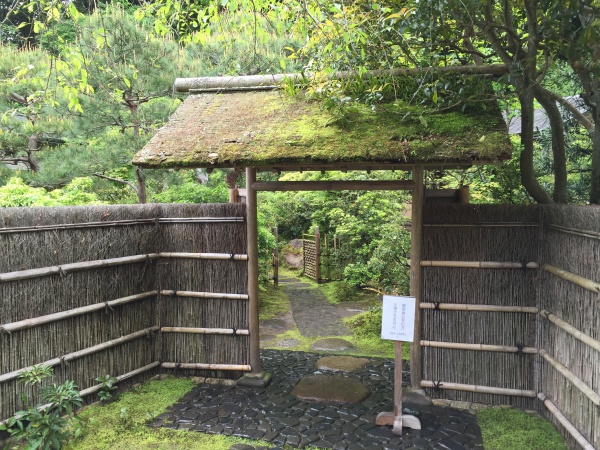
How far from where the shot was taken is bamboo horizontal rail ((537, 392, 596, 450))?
3.78m

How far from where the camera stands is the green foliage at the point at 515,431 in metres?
4.29

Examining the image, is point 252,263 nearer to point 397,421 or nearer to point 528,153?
point 397,421

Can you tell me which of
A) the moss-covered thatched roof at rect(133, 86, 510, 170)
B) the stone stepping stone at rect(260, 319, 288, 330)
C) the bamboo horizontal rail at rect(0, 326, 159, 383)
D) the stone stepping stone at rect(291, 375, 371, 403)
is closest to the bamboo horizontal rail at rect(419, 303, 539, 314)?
the stone stepping stone at rect(291, 375, 371, 403)

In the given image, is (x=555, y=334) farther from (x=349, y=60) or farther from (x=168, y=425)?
(x=168, y=425)

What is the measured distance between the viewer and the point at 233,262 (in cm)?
586

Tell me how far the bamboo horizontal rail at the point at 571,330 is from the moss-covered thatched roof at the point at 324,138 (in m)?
1.72

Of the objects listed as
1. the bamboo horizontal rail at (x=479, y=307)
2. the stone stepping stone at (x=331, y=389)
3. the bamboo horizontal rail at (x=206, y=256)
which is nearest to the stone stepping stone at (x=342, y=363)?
the stone stepping stone at (x=331, y=389)

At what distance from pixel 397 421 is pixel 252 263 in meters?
2.55

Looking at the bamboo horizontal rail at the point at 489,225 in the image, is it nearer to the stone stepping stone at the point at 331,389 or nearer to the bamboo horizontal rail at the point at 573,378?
the bamboo horizontal rail at the point at 573,378

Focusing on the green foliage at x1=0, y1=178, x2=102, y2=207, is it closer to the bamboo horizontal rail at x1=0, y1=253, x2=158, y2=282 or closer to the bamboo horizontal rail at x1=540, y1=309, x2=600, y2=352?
the bamboo horizontal rail at x1=0, y1=253, x2=158, y2=282

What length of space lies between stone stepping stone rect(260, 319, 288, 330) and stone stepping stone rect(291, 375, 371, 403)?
2861 millimetres

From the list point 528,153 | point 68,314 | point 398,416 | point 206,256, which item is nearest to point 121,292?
point 68,314

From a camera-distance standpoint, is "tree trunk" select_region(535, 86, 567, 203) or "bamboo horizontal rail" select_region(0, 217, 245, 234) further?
"tree trunk" select_region(535, 86, 567, 203)

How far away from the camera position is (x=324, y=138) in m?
4.90
